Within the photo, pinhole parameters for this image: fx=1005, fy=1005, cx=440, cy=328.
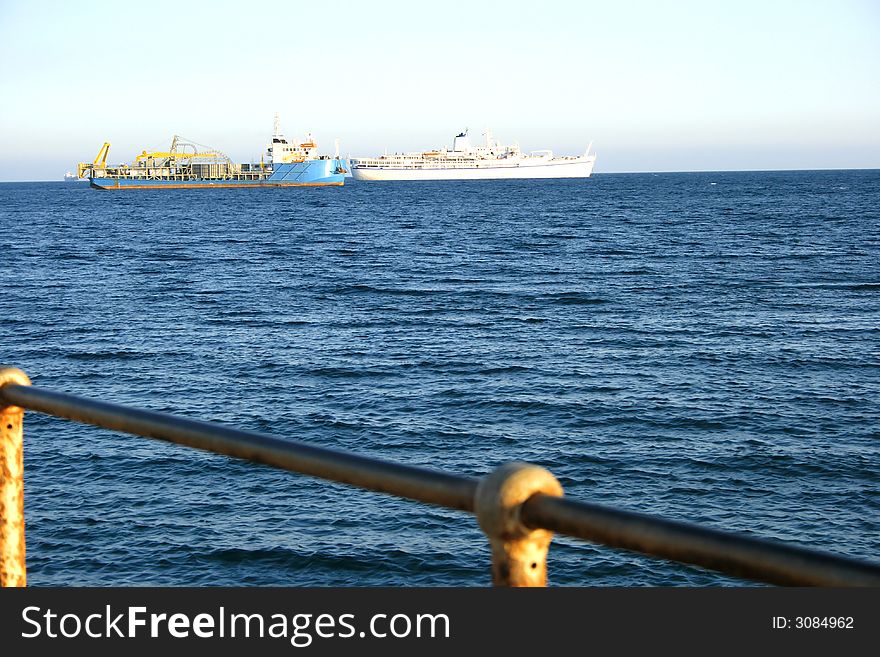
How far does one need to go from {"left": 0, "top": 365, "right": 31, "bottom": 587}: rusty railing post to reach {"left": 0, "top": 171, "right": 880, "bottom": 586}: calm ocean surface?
33.1ft

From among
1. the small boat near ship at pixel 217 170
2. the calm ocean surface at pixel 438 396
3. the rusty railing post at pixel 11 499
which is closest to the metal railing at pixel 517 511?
the rusty railing post at pixel 11 499

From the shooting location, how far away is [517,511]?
1635mm

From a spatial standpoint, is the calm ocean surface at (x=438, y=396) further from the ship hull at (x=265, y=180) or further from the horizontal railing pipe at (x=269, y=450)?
the ship hull at (x=265, y=180)

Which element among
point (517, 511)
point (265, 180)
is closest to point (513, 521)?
point (517, 511)

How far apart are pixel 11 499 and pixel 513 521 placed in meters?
1.58

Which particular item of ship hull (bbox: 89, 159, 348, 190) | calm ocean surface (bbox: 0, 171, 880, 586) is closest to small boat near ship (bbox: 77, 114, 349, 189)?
ship hull (bbox: 89, 159, 348, 190)

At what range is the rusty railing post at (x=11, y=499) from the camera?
8.34ft

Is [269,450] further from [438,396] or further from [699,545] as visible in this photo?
[438,396]

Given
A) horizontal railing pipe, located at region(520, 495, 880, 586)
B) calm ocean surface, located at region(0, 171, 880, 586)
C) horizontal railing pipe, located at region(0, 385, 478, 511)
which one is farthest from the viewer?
calm ocean surface, located at region(0, 171, 880, 586)

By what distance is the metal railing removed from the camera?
4.53ft

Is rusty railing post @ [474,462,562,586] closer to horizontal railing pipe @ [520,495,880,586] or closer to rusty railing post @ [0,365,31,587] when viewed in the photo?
horizontal railing pipe @ [520,495,880,586]

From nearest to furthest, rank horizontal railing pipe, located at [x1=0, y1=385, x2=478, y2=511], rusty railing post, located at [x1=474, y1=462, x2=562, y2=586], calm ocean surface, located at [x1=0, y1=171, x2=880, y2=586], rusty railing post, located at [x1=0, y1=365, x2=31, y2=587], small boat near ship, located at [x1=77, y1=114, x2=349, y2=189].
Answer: rusty railing post, located at [x1=474, y1=462, x2=562, y2=586], horizontal railing pipe, located at [x1=0, y1=385, x2=478, y2=511], rusty railing post, located at [x1=0, y1=365, x2=31, y2=587], calm ocean surface, located at [x1=0, y1=171, x2=880, y2=586], small boat near ship, located at [x1=77, y1=114, x2=349, y2=189]
